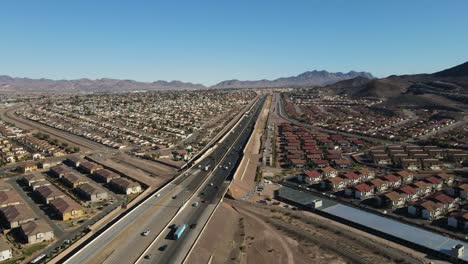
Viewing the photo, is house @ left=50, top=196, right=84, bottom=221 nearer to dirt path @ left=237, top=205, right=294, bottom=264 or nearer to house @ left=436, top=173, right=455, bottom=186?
dirt path @ left=237, top=205, right=294, bottom=264

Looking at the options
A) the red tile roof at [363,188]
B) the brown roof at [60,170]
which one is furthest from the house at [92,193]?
the red tile roof at [363,188]

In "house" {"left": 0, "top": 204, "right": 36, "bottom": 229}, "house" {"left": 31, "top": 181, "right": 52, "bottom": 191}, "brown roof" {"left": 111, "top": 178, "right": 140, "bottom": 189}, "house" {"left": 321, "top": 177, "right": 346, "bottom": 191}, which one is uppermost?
"house" {"left": 321, "top": 177, "right": 346, "bottom": 191}

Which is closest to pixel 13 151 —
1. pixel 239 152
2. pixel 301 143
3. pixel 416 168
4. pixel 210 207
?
pixel 239 152

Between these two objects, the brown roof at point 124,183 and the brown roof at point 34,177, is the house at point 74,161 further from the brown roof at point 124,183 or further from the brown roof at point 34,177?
the brown roof at point 124,183

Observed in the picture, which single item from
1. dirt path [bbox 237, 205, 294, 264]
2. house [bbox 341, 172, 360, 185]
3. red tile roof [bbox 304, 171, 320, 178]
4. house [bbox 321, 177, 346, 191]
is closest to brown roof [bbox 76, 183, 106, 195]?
dirt path [bbox 237, 205, 294, 264]

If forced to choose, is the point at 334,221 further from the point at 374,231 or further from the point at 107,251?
the point at 107,251

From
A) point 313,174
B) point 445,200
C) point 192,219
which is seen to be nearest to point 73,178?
point 192,219

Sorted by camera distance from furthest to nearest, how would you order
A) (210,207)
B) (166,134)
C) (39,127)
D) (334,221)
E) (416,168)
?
(39,127) < (166,134) < (416,168) < (210,207) < (334,221)
